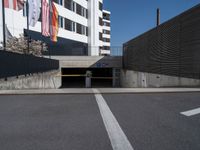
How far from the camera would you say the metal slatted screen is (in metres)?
13.0

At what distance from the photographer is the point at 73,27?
37.2m

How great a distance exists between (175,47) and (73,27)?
998 inches

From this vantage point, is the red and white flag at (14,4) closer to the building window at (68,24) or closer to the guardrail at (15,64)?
the guardrail at (15,64)

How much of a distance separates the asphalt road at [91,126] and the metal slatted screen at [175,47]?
23.8 feet

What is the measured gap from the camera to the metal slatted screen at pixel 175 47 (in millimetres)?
12977

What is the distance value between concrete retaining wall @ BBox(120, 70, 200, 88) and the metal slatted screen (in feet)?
1.22

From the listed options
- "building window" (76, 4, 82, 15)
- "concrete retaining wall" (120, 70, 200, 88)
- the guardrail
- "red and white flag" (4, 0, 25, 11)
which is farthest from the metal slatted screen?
"building window" (76, 4, 82, 15)

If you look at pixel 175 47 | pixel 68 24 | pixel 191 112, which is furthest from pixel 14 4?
pixel 191 112

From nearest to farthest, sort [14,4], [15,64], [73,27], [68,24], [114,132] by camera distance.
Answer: [114,132] → [15,64] → [14,4] → [68,24] → [73,27]

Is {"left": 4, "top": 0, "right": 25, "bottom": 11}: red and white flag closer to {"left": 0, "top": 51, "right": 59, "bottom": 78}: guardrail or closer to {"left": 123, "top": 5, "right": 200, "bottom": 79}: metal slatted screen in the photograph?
{"left": 0, "top": 51, "right": 59, "bottom": 78}: guardrail

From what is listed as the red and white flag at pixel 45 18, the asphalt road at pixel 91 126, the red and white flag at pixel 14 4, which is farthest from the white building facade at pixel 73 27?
the asphalt road at pixel 91 126

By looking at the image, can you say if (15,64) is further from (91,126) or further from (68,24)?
(68,24)

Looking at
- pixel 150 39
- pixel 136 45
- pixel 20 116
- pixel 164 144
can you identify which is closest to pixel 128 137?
pixel 164 144

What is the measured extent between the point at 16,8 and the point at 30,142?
73.6 feet
